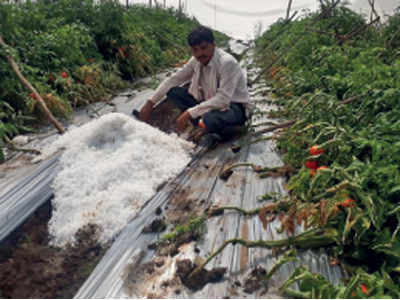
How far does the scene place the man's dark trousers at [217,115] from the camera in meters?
2.54

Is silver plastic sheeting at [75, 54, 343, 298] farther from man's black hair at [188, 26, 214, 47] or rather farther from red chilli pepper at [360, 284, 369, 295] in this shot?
man's black hair at [188, 26, 214, 47]

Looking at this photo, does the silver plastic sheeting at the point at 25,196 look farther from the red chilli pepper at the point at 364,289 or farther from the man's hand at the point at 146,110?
Result: the red chilli pepper at the point at 364,289

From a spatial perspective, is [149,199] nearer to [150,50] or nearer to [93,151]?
[93,151]

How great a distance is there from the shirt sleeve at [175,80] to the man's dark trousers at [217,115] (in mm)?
83

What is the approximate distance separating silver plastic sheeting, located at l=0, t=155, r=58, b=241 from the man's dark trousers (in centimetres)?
128

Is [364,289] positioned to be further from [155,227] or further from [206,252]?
[155,227]

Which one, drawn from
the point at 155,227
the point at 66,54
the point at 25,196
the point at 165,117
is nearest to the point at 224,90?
the point at 165,117

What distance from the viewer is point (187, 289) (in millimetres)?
1161

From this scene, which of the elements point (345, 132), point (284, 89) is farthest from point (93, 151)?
point (284, 89)

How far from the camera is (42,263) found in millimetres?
1534

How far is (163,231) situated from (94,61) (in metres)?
3.59

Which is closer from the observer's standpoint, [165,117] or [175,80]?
[175,80]

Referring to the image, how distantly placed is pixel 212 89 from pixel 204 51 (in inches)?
15.6

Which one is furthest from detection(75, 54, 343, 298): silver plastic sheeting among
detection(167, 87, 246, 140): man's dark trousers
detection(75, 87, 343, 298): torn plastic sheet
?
detection(167, 87, 246, 140): man's dark trousers
